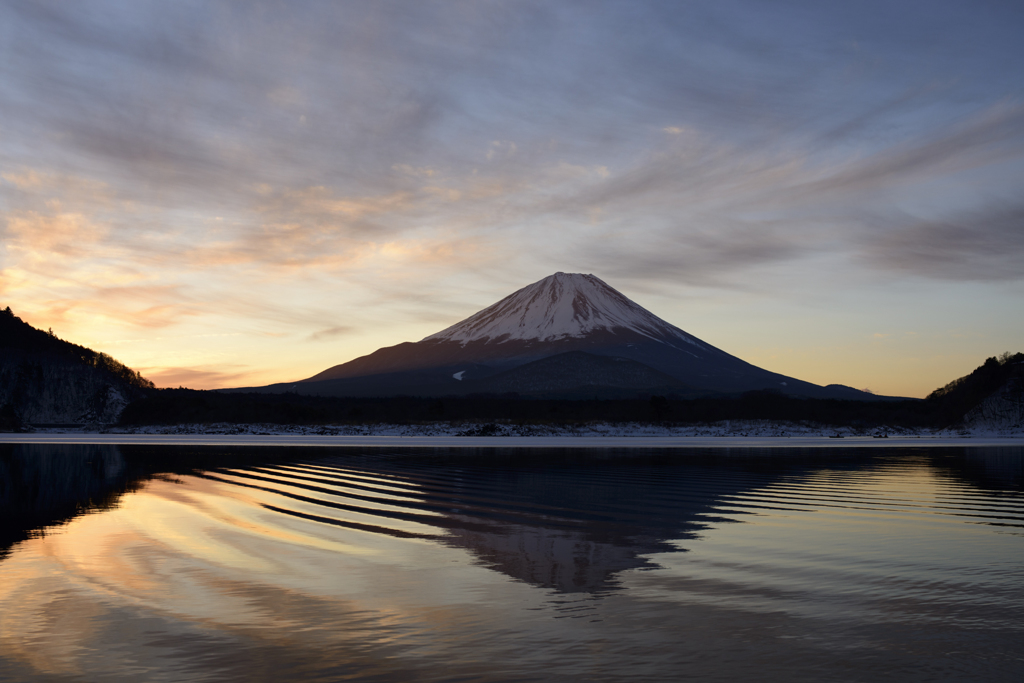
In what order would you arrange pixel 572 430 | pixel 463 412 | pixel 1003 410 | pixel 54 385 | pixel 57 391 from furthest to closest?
pixel 54 385 → pixel 57 391 → pixel 463 412 → pixel 1003 410 → pixel 572 430

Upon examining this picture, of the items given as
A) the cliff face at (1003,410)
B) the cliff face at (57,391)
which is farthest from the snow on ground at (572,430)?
the cliff face at (57,391)

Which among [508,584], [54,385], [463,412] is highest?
[54,385]

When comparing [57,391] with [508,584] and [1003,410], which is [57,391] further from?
[1003,410]

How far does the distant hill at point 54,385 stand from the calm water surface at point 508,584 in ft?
364

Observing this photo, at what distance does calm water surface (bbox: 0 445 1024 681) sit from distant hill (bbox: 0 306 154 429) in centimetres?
11101

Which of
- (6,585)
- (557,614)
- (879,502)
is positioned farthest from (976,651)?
(879,502)

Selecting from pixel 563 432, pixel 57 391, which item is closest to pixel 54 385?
pixel 57 391

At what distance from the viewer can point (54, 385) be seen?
132m

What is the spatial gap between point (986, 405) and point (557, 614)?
369 ft

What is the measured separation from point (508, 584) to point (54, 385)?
141 m

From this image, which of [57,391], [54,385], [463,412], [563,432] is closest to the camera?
[563,432]

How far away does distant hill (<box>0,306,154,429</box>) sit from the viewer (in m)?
125

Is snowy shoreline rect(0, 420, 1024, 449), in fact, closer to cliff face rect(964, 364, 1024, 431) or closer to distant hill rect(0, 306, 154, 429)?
cliff face rect(964, 364, 1024, 431)

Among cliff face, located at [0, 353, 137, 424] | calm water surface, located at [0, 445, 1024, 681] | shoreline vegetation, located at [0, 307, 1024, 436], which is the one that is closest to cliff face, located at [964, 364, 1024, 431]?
shoreline vegetation, located at [0, 307, 1024, 436]
